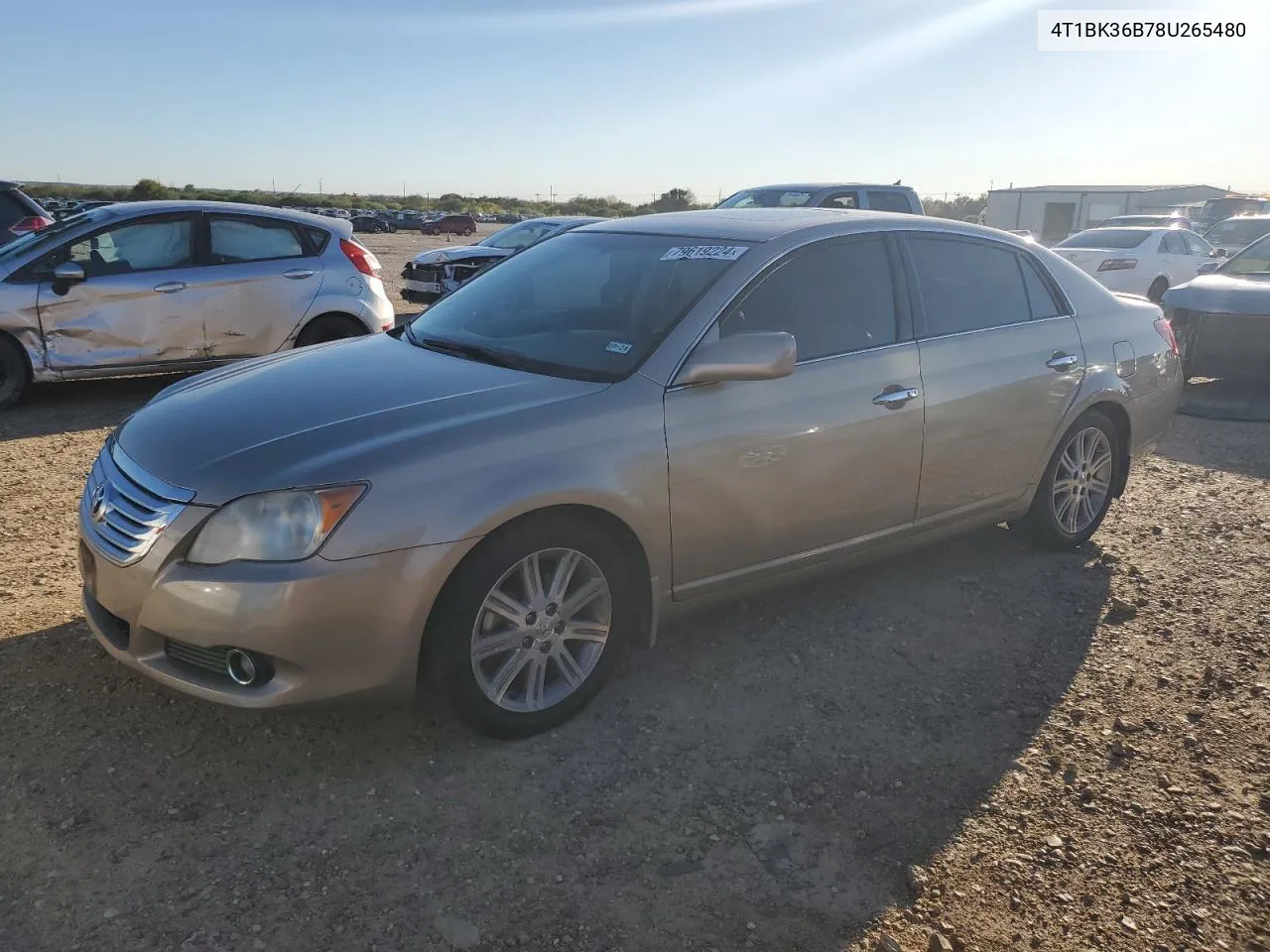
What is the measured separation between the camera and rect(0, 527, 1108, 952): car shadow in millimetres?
2596

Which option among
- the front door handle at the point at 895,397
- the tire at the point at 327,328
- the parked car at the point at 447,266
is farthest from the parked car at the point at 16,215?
the front door handle at the point at 895,397

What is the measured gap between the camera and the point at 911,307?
4.34m

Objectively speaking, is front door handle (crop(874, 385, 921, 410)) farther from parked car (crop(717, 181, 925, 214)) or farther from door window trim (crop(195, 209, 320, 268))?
parked car (crop(717, 181, 925, 214))

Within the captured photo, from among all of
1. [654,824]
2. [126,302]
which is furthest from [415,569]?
[126,302]

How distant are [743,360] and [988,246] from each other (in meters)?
1.94

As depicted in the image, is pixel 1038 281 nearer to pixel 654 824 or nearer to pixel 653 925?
pixel 654 824

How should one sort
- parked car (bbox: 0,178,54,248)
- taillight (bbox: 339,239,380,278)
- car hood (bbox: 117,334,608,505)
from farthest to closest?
parked car (bbox: 0,178,54,248), taillight (bbox: 339,239,380,278), car hood (bbox: 117,334,608,505)

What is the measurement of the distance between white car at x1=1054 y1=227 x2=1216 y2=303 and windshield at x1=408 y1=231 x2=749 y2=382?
12.4 m

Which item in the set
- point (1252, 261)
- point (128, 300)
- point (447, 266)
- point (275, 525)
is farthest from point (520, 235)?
point (275, 525)

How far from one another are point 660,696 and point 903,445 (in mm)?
1423

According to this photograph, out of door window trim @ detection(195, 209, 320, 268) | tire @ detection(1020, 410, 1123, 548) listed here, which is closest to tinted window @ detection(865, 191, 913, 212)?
door window trim @ detection(195, 209, 320, 268)

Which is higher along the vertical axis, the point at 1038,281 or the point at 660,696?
the point at 1038,281

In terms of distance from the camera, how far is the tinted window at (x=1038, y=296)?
193 inches

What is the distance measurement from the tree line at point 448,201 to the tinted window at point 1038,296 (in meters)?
21.0
